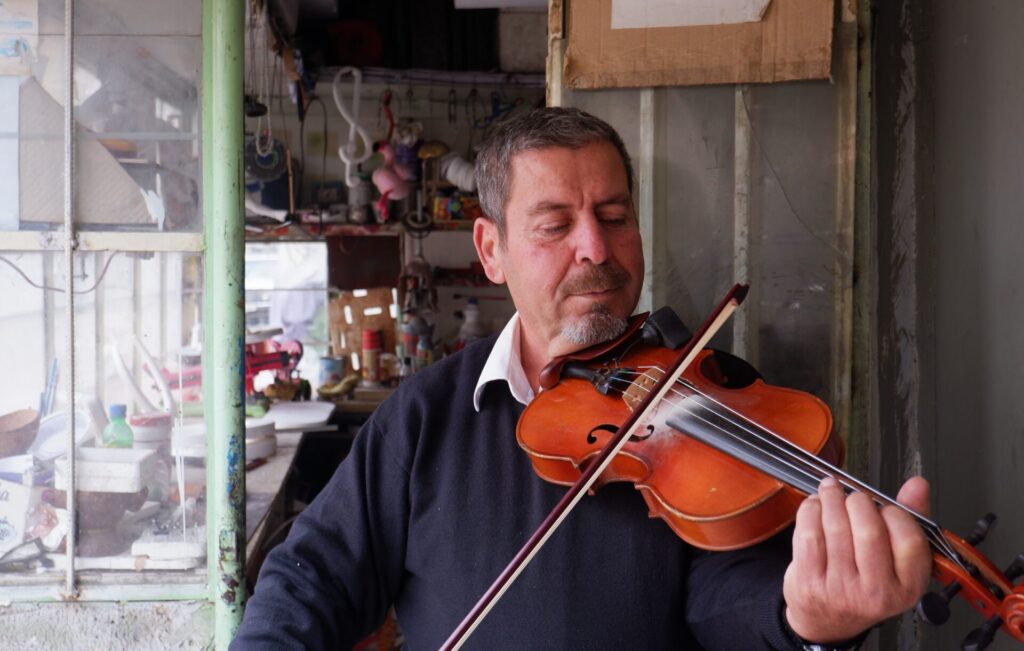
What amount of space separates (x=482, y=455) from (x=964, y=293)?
919mm

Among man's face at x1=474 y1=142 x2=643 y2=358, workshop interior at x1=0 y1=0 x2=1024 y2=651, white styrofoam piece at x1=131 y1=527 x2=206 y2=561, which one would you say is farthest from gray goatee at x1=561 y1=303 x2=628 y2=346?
white styrofoam piece at x1=131 y1=527 x2=206 y2=561

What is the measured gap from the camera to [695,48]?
4.99ft

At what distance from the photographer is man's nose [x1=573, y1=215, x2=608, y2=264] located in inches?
48.6

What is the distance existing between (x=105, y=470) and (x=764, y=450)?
1.22 m

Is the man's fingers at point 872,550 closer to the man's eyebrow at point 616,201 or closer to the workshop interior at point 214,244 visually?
the man's eyebrow at point 616,201

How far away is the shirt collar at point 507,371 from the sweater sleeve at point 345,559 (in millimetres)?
178

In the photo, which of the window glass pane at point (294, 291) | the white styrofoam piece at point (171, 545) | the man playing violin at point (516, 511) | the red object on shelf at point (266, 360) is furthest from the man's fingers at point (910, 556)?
the window glass pane at point (294, 291)

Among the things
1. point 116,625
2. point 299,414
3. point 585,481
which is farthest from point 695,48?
point 299,414

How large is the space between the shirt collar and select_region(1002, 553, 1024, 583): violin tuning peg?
2.36 feet

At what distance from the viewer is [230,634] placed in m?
1.54

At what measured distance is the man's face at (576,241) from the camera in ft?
4.12

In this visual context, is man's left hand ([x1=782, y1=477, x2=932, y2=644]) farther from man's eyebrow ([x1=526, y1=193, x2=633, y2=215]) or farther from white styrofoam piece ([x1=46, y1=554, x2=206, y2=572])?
white styrofoam piece ([x1=46, y1=554, x2=206, y2=572])

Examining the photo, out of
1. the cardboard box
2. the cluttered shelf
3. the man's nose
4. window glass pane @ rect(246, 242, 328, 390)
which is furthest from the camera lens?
window glass pane @ rect(246, 242, 328, 390)

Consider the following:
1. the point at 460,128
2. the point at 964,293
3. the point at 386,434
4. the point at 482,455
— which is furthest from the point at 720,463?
the point at 460,128
